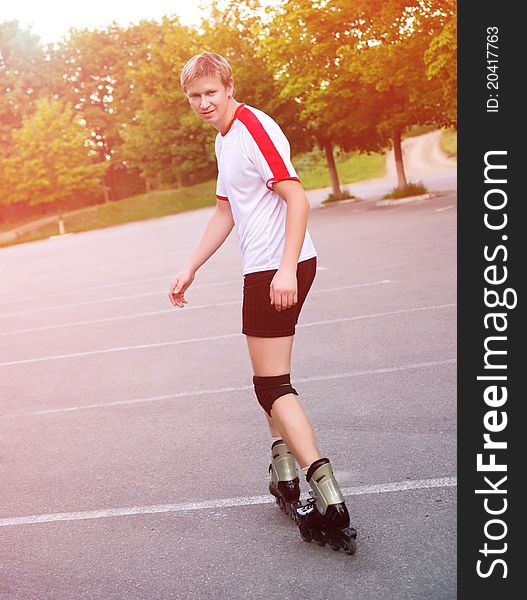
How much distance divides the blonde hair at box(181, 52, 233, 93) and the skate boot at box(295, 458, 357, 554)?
4.93 ft

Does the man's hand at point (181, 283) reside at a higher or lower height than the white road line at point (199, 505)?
higher

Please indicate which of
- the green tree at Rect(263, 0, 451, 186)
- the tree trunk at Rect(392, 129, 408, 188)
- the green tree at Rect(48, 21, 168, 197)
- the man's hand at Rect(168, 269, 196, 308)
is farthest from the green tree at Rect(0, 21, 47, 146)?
the man's hand at Rect(168, 269, 196, 308)

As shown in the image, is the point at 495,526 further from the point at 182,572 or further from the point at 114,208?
the point at 114,208

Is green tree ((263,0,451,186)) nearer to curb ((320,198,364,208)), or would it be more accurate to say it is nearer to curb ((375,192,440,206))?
curb ((375,192,440,206))

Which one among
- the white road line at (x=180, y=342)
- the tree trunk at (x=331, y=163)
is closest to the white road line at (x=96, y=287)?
the white road line at (x=180, y=342)

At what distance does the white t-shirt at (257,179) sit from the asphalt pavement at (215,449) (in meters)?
1.15

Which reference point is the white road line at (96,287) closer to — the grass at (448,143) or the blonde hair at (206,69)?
the blonde hair at (206,69)

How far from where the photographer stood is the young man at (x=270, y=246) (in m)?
3.28

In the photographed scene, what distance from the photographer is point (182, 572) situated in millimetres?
3412

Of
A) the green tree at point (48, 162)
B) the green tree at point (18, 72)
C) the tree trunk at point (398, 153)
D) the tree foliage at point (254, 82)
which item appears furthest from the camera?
the green tree at point (18, 72)

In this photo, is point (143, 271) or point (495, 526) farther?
point (143, 271)

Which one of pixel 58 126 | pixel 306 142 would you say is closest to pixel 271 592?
pixel 306 142

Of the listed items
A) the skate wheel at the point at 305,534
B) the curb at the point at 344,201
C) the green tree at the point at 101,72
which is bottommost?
the curb at the point at 344,201

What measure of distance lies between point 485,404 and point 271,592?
148cm
